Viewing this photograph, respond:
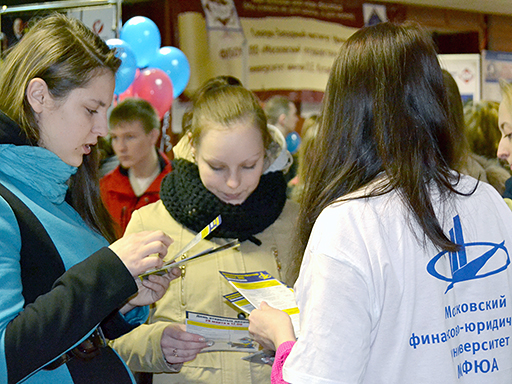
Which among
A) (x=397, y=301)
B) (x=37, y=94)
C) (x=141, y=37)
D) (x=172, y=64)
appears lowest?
(x=397, y=301)

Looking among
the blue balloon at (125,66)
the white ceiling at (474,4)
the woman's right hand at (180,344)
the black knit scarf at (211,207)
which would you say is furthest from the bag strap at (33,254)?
the white ceiling at (474,4)

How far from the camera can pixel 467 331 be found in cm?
104

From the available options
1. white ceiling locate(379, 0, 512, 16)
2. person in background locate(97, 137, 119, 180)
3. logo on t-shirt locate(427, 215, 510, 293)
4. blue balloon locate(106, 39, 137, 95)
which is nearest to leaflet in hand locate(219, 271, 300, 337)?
logo on t-shirt locate(427, 215, 510, 293)

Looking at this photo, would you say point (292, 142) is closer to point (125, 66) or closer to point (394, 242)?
point (125, 66)

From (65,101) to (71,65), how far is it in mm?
94

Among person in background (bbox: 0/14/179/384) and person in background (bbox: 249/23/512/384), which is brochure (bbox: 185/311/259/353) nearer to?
person in background (bbox: 0/14/179/384)

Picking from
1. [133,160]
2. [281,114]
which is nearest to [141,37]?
[133,160]

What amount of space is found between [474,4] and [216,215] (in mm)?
7823

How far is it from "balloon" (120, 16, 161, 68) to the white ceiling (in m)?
5.01

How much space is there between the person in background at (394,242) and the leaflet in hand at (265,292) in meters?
0.12

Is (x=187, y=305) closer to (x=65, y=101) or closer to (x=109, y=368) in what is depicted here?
(x=109, y=368)

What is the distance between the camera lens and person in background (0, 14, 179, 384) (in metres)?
1.07

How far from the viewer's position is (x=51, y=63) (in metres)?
1.32

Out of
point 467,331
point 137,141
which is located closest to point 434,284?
point 467,331
